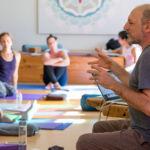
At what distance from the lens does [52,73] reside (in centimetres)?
697

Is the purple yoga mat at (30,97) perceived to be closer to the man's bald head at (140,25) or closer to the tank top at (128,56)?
the tank top at (128,56)

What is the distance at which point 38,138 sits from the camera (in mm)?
3877

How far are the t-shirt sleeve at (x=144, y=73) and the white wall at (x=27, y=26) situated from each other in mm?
5981

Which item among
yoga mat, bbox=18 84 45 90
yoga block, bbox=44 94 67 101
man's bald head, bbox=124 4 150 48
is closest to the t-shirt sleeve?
man's bald head, bbox=124 4 150 48

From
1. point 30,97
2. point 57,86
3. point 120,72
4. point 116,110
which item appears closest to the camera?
point 120,72

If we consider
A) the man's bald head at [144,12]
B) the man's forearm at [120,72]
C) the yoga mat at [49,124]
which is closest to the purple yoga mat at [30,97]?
the yoga mat at [49,124]

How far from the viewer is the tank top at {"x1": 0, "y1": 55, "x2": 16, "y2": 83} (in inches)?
239

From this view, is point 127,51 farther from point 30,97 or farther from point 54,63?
point 30,97

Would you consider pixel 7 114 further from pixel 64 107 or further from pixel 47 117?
pixel 64 107

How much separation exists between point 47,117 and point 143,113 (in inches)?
103

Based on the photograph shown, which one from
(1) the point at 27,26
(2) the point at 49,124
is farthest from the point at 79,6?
(2) the point at 49,124

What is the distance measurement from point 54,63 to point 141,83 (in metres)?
4.81

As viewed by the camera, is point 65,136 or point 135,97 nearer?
point 135,97

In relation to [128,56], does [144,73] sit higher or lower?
higher
